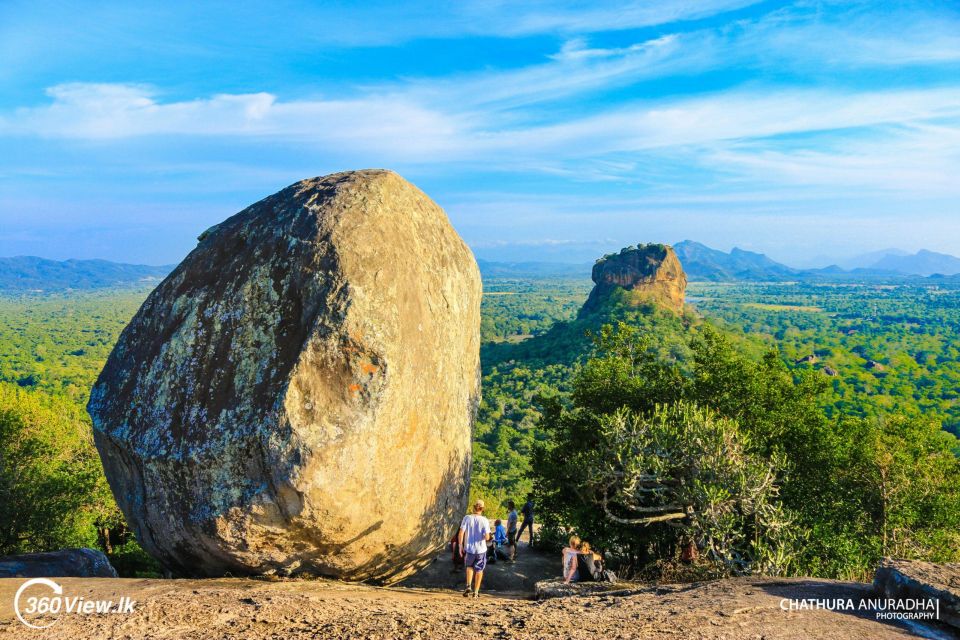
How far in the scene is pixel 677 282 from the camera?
96062mm

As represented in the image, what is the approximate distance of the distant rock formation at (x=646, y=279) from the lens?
9400 centimetres

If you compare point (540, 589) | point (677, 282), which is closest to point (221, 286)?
point (540, 589)

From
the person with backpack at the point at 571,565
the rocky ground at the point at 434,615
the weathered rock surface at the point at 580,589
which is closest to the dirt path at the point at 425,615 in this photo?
the rocky ground at the point at 434,615

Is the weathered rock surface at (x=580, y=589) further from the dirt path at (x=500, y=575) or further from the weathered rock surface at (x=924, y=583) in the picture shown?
the weathered rock surface at (x=924, y=583)

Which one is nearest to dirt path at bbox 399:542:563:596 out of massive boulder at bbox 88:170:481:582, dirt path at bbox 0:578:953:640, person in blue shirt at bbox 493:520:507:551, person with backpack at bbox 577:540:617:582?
person in blue shirt at bbox 493:520:507:551

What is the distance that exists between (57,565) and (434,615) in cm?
823

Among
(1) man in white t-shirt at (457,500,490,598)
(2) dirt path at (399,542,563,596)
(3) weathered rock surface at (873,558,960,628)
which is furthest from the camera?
(2) dirt path at (399,542,563,596)

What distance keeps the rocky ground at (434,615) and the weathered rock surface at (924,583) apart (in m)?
0.32

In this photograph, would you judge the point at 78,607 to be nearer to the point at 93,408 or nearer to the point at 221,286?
the point at 93,408

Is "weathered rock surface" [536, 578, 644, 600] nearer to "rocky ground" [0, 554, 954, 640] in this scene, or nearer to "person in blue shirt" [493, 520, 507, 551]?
"rocky ground" [0, 554, 954, 640]

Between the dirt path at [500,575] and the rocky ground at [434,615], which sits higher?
the rocky ground at [434,615]

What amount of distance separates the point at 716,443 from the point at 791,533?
96.8 inches

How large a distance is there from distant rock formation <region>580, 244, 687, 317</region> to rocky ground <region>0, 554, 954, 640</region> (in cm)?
8591

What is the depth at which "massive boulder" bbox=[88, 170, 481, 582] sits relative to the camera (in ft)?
31.0
